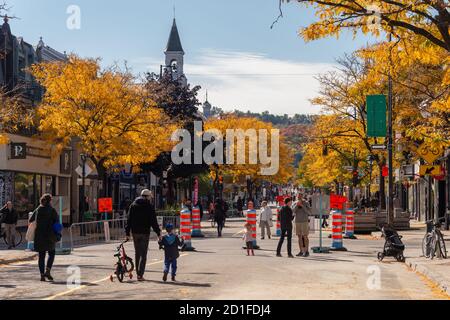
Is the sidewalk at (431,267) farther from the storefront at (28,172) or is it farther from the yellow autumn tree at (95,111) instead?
the storefront at (28,172)

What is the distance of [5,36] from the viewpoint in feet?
157

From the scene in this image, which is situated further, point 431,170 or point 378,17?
point 431,170

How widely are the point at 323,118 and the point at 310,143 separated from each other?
1.93 meters

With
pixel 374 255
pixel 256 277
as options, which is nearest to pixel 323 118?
pixel 374 255

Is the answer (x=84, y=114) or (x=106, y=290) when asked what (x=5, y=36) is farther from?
(x=106, y=290)

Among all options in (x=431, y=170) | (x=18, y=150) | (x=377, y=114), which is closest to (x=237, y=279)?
(x=377, y=114)

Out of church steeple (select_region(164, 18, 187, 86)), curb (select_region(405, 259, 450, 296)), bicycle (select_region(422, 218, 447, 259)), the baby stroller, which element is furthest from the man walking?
church steeple (select_region(164, 18, 187, 86))

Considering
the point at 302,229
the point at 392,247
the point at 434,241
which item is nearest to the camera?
the point at 434,241

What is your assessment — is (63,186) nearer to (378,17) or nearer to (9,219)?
(9,219)

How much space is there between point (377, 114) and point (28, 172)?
2187 centimetres

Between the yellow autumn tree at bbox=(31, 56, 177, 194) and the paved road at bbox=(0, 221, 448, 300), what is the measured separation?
1697cm

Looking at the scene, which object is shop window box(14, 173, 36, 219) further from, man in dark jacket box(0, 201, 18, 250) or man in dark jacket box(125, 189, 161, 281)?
man in dark jacket box(125, 189, 161, 281)

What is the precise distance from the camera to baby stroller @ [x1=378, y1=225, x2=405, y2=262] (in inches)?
960

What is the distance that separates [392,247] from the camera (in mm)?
24484
